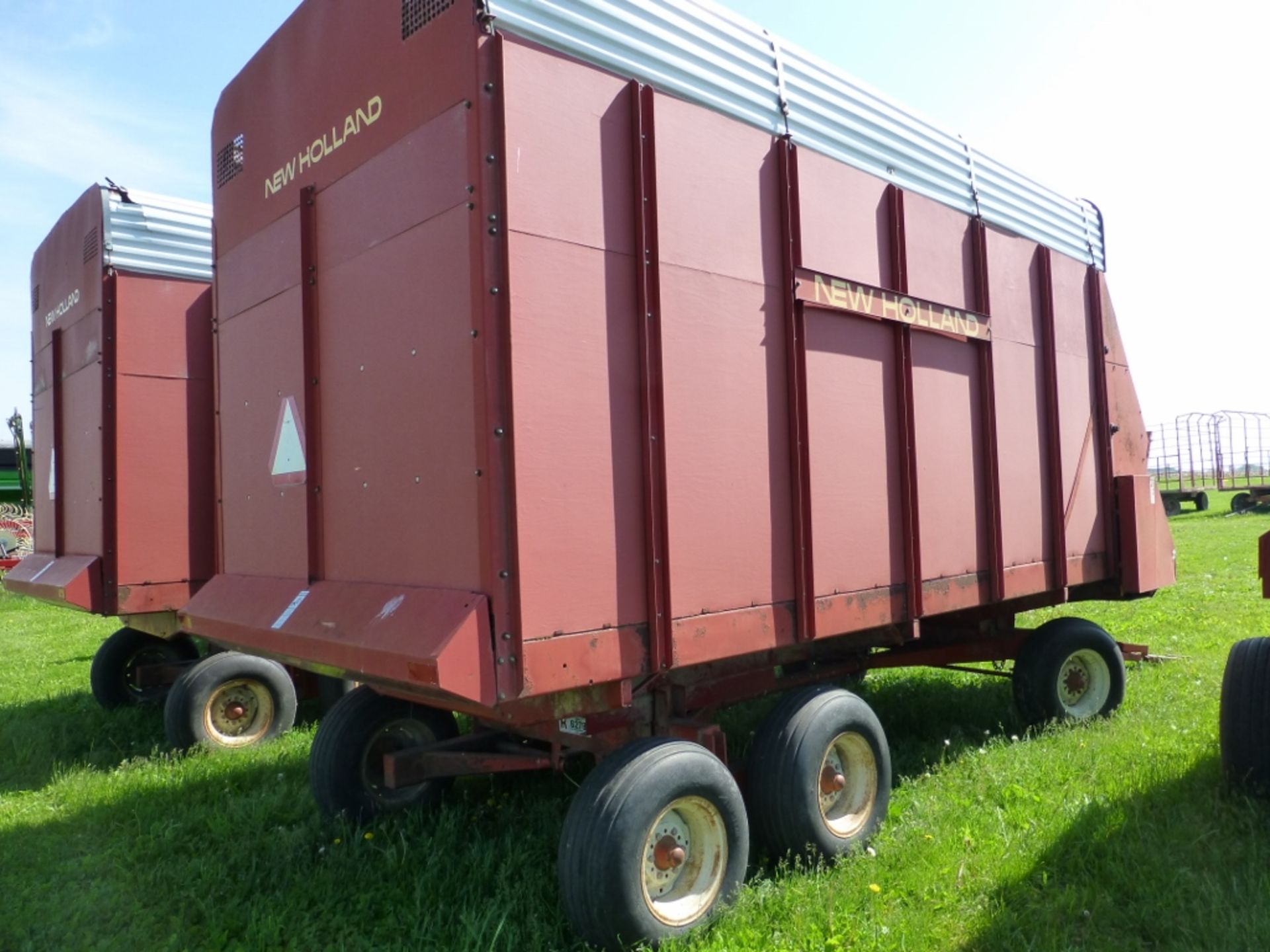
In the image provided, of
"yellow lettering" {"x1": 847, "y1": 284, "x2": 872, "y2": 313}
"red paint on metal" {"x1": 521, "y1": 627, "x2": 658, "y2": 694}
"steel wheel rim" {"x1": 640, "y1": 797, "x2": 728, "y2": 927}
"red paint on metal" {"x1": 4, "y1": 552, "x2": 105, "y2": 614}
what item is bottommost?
"steel wheel rim" {"x1": 640, "y1": 797, "x2": 728, "y2": 927}

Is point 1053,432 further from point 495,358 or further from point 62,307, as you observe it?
point 62,307

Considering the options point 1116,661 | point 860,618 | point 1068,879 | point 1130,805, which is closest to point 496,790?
point 860,618

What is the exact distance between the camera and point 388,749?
4.53m

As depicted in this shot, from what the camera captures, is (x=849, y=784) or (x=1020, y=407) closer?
(x=849, y=784)

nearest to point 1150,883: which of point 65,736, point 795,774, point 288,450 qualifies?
point 795,774

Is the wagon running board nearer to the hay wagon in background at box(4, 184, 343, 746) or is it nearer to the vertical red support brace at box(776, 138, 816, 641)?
the vertical red support brace at box(776, 138, 816, 641)

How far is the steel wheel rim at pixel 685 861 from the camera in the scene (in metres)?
3.20

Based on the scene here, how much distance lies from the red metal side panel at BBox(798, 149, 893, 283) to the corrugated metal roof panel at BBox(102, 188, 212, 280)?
159 inches

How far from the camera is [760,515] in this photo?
3699 millimetres

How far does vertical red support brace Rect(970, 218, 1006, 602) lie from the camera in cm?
493

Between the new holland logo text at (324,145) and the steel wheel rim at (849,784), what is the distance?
9.90ft

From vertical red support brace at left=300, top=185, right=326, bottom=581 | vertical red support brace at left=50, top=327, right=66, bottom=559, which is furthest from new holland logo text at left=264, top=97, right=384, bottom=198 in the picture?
vertical red support brace at left=50, top=327, right=66, bottom=559

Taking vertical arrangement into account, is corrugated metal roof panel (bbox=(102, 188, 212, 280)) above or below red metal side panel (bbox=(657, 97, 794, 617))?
above

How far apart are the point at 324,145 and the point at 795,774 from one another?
10.0 feet
